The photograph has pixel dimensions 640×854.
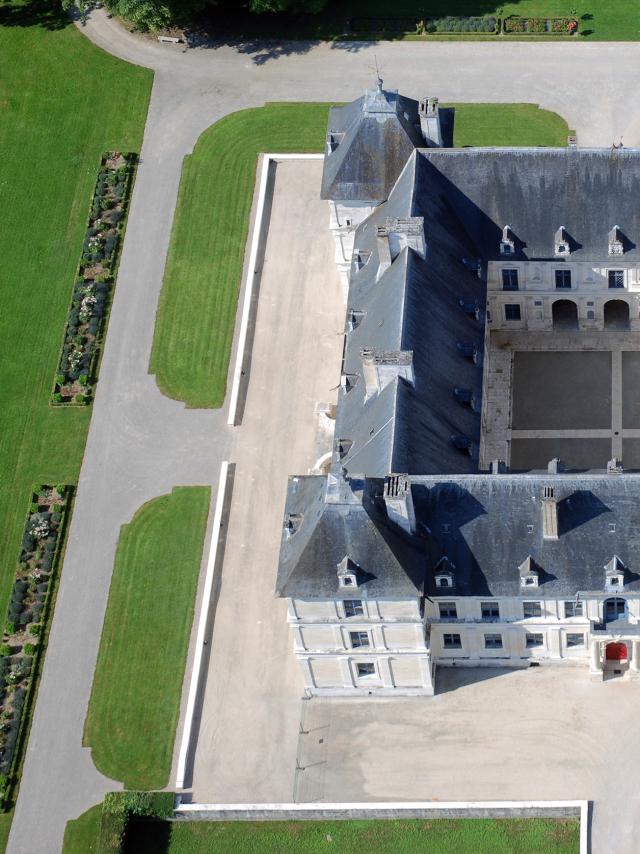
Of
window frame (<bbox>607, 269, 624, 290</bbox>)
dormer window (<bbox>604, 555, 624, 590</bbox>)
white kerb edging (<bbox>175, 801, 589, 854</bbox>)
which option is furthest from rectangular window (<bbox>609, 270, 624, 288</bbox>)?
white kerb edging (<bbox>175, 801, 589, 854</bbox>)

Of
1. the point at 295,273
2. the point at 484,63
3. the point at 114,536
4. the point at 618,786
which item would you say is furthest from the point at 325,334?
the point at 618,786

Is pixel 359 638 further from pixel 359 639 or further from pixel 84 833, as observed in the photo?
pixel 84 833

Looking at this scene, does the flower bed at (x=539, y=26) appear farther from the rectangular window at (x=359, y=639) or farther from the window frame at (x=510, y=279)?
the rectangular window at (x=359, y=639)

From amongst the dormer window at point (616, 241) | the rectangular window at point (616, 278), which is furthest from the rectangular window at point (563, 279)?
the dormer window at point (616, 241)

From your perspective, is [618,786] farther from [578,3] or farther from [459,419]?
[578,3]

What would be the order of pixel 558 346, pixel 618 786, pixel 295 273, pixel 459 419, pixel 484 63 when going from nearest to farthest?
pixel 618 786 → pixel 459 419 → pixel 558 346 → pixel 295 273 → pixel 484 63

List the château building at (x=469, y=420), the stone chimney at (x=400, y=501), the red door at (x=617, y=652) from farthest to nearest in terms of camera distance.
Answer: the red door at (x=617, y=652) < the château building at (x=469, y=420) < the stone chimney at (x=400, y=501)
